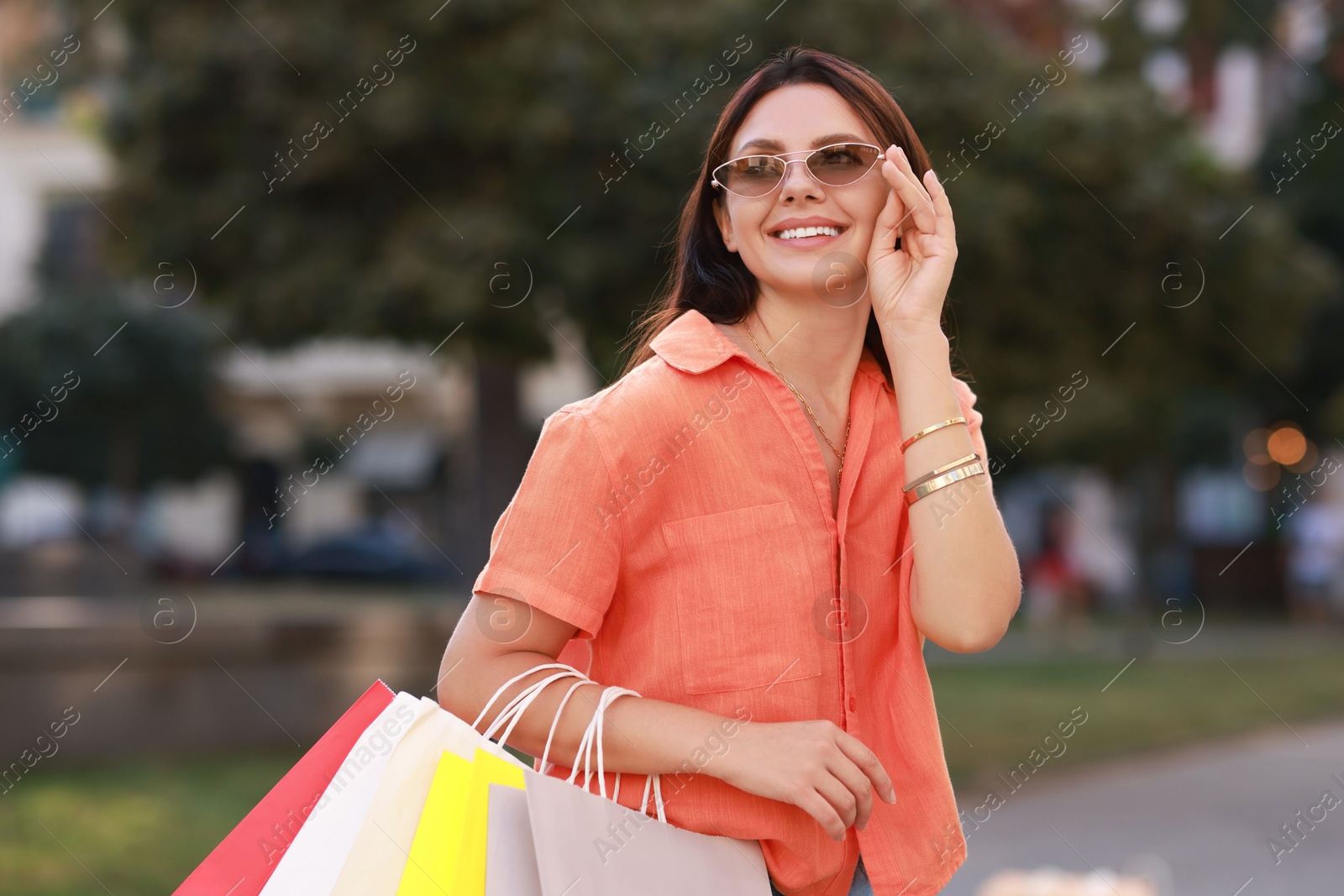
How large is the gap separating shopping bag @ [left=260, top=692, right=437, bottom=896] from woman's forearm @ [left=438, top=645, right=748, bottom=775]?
0.06 metres

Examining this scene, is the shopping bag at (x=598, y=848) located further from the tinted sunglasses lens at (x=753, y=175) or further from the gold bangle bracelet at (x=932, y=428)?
the tinted sunglasses lens at (x=753, y=175)

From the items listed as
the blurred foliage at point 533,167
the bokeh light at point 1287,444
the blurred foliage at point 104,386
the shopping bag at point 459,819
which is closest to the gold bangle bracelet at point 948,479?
the shopping bag at point 459,819

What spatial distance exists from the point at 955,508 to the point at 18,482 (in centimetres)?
3165

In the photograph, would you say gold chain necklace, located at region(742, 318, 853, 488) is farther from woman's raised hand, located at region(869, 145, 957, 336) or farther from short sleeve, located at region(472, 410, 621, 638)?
short sleeve, located at region(472, 410, 621, 638)

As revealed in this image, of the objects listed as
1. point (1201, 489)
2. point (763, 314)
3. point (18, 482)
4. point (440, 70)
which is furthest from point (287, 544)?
point (763, 314)

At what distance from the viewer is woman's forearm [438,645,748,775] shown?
1462mm

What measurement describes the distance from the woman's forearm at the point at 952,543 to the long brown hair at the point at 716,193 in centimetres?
22

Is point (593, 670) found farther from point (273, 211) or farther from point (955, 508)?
point (273, 211)

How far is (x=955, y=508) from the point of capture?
5.28ft

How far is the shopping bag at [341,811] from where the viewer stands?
143cm

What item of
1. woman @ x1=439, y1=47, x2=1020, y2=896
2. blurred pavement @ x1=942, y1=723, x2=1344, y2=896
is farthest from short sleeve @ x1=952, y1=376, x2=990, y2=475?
blurred pavement @ x1=942, y1=723, x2=1344, y2=896

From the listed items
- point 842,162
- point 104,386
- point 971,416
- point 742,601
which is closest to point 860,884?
point 742,601

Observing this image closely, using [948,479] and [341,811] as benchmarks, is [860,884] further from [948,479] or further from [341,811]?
[341,811]

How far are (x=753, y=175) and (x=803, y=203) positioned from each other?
8 centimetres
